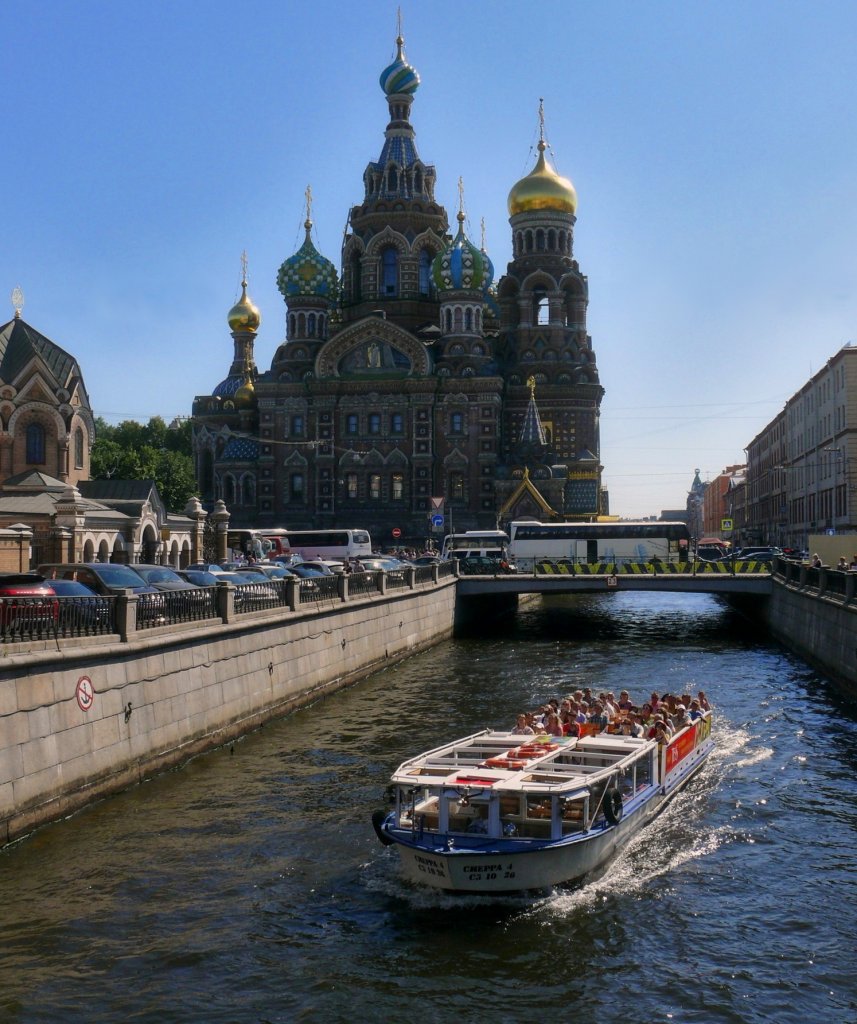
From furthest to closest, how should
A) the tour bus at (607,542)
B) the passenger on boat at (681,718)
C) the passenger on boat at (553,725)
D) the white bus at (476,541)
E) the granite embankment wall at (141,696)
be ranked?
the white bus at (476,541) → the tour bus at (607,542) → the passenger on boat at (681,718) → the passenger on boat at (553,725) → the granite embankment wall at (141,696)

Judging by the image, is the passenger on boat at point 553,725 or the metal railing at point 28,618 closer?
the metal railing at point 28,618

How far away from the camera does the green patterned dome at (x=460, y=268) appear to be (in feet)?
282

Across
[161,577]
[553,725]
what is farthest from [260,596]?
[553,725]

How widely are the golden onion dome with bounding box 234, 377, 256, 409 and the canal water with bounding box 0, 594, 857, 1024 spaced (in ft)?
237

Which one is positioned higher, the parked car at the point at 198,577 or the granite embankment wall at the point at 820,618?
the parked car at the point at 198,577

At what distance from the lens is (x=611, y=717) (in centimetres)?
2234

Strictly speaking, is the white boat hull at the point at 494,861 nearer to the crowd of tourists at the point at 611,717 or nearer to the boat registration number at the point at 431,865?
the boat registration number at the point at 431,865

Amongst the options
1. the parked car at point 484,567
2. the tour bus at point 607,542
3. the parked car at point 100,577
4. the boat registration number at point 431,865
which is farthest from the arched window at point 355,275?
the boat registration number at point 431,865

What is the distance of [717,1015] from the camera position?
12.7 meters

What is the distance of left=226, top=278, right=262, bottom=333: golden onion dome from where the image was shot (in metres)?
105

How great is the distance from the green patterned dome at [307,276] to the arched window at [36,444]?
42.9 metres

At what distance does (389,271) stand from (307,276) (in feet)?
23.0

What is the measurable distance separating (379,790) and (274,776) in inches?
93.4

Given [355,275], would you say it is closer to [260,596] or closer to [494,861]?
[260,596]
